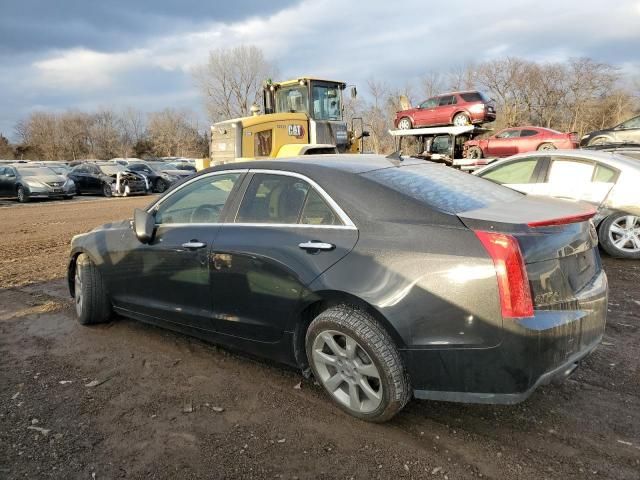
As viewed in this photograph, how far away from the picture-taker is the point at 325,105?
13.0 metres

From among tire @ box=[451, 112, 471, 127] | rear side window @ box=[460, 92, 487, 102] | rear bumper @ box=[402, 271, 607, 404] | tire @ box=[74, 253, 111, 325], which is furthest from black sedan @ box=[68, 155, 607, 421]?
rear side window @ box=[460, 92, 487, 102]

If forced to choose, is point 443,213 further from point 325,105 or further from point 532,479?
point 325,105

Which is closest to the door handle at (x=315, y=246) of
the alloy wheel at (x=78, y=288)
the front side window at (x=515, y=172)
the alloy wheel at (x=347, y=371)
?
the alloy wheel at (x=347, y=371)

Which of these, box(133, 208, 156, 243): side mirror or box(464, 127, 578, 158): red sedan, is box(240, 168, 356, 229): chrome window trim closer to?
box(133, 208, 156, 243): side mirror

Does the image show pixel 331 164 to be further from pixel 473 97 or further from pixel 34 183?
pixel 34 183

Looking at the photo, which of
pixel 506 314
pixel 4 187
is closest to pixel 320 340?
pixel 506 314

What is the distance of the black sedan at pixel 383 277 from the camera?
2430mm

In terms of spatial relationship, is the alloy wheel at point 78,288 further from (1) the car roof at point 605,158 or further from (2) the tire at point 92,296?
(1) the car roof at point 605,158

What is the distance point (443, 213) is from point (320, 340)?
3.34 ft

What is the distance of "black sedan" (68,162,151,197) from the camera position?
842 inches

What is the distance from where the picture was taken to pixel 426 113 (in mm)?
19047

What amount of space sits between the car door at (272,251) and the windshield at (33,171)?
66.3ft

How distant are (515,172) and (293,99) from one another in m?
7.27

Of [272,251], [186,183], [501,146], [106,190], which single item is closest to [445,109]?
[501,146]
